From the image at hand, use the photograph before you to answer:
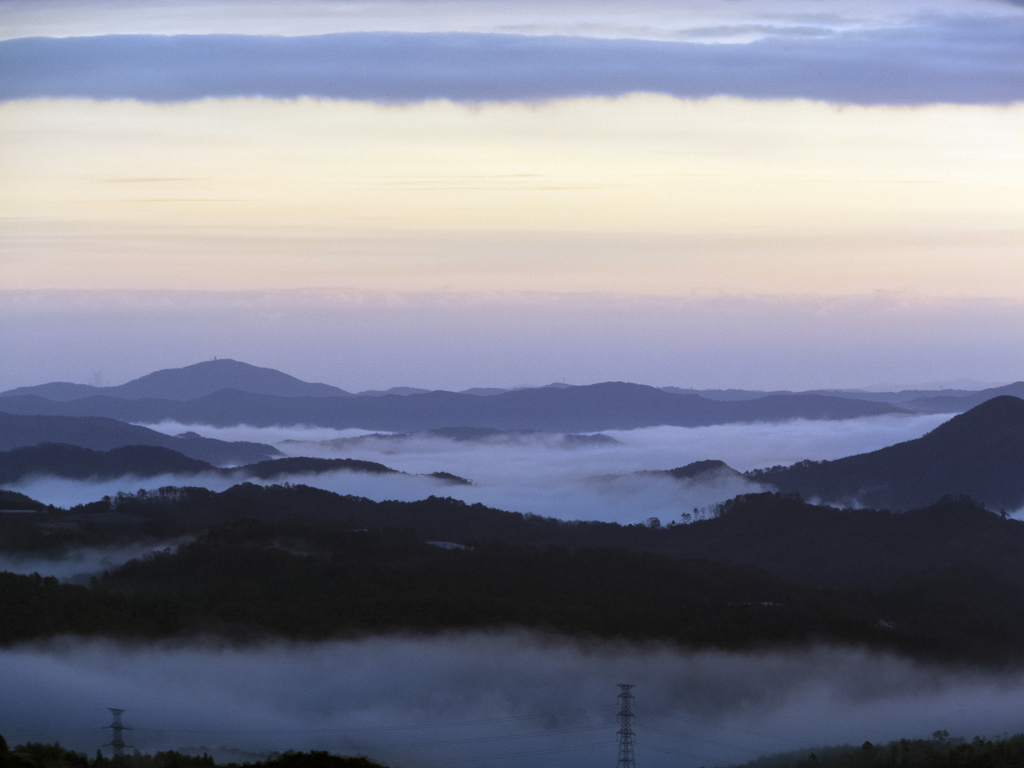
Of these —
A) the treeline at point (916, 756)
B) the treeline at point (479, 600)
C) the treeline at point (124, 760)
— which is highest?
the treeline at point (479, 600)

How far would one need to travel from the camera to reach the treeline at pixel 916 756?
9219 cm

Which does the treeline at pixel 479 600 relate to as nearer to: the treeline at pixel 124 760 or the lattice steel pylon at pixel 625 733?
the lattice steel pylon at pixel 625 733

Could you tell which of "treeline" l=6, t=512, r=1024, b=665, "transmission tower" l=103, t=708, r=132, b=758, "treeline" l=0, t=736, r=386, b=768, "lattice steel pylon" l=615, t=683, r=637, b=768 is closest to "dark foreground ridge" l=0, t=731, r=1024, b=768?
"treeline" l=0, t=736, r=386, b=768

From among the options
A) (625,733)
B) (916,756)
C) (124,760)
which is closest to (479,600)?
(916,756)

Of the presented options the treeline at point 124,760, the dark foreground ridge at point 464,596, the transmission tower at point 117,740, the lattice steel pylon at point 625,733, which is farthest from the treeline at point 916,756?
the transmission tower at point 117,740

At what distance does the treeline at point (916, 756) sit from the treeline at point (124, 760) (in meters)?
36.8

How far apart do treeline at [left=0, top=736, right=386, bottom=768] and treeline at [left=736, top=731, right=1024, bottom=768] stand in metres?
36.8

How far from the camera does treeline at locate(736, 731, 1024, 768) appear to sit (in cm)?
9219

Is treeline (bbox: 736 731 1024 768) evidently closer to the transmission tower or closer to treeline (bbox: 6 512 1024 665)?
treeline (bbox: 6 512 1024 665)

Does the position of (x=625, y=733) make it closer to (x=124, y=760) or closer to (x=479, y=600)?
(x=124, y=760)

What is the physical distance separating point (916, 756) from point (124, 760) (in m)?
54.9

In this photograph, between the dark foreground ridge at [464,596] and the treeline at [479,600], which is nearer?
the treeline at [479,600]

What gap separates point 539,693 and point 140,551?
216 feet

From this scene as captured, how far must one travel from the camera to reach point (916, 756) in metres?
100
